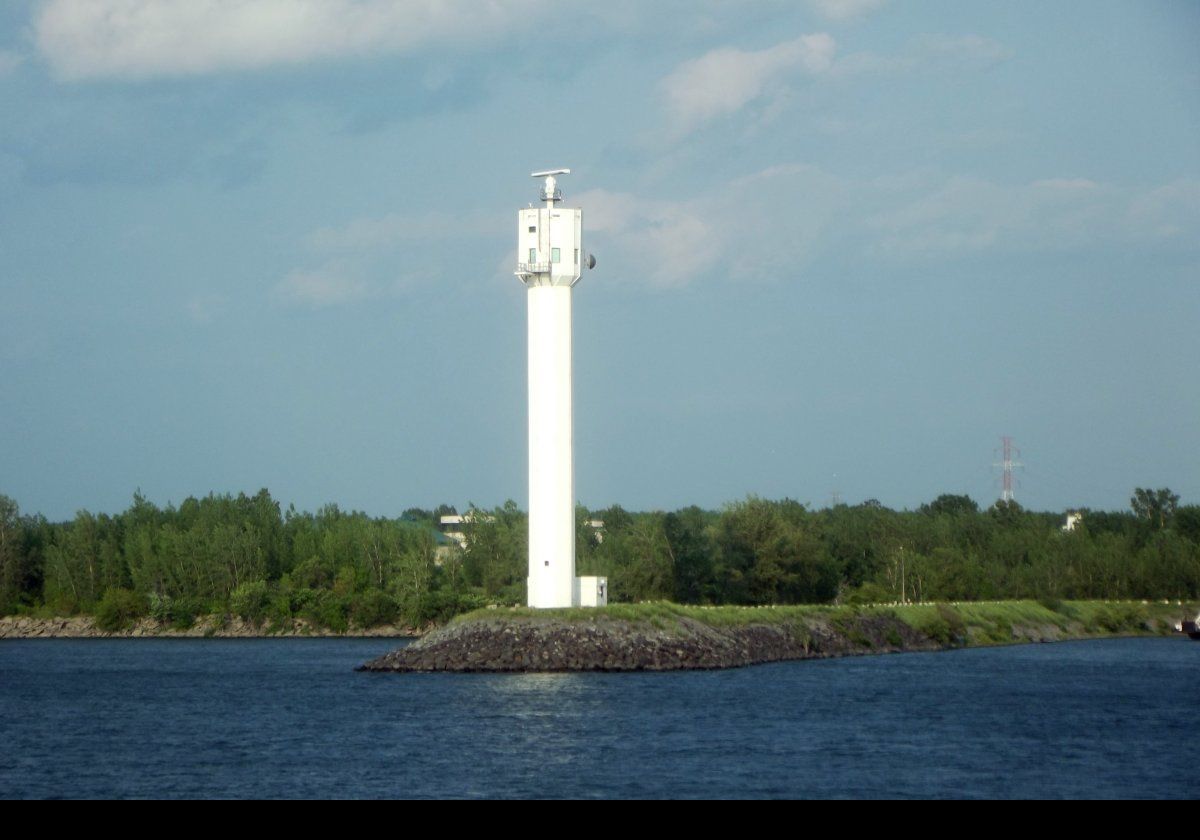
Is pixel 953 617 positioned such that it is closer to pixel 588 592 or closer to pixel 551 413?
pixel 588 592

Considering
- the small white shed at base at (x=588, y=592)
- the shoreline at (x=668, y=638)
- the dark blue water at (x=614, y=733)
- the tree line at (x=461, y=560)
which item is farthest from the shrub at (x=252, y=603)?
the small white shed at base at (x=588, y=592)

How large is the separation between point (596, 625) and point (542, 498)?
4544 mm

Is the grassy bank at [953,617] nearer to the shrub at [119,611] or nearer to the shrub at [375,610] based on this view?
the shrub at [375,610]

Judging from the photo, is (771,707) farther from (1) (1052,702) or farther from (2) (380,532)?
(2) (380,532)

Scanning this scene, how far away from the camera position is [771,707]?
118 feet

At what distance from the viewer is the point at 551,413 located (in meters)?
47.2

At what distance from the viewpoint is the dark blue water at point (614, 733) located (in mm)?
24000

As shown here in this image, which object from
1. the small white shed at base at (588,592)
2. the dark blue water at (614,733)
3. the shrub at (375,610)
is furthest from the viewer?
the shrub at (375,610)

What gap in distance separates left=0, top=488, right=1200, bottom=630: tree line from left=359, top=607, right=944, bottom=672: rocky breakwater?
62.9 ft

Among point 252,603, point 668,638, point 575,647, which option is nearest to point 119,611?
point 252,603

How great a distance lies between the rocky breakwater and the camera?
45.3 m

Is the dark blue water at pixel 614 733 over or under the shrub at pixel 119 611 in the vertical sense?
under

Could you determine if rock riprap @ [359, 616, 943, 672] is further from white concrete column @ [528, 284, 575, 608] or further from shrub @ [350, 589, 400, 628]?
shrub @ [350, 589, 400, 628]

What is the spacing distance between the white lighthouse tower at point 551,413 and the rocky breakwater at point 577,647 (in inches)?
76.6
